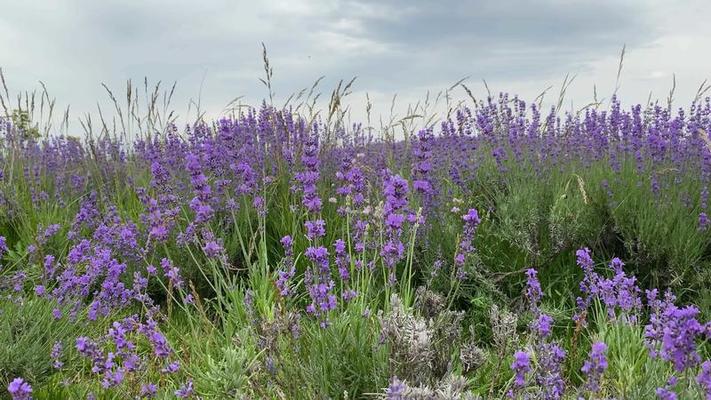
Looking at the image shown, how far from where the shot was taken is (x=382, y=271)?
3.49m

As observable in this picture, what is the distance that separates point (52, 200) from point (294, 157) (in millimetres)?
3035

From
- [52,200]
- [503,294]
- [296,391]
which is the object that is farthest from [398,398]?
[52,200]

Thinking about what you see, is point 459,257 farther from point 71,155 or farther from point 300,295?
point 71,155

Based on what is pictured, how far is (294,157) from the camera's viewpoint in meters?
4.38

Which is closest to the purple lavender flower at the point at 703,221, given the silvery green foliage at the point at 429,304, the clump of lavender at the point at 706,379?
the silvery green foliage at the point at 429,304

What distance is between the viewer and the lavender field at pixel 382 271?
212 cm

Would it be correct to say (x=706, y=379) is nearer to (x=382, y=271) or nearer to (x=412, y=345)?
(x=412, y=345)

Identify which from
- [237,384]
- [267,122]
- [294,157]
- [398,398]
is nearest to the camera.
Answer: [398,398]

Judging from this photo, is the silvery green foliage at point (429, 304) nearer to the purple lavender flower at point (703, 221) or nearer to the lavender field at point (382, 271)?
the lavender field at point (382, 271)

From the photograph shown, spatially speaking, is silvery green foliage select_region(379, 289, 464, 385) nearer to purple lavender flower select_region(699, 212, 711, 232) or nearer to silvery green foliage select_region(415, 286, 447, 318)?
silvery green foliage select_region(415, 286, 447, 318)

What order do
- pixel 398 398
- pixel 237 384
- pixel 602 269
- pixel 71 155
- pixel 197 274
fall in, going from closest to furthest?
pixel 398 398, pixel 237 384, pixel 602 269, pixel 197 274, pixel 71 155

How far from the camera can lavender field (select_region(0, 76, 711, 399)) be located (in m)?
2.12

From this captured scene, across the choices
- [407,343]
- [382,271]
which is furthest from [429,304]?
[382,271]

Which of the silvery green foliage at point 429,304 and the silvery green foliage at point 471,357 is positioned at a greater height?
the silvery green foliage at point 429,304
